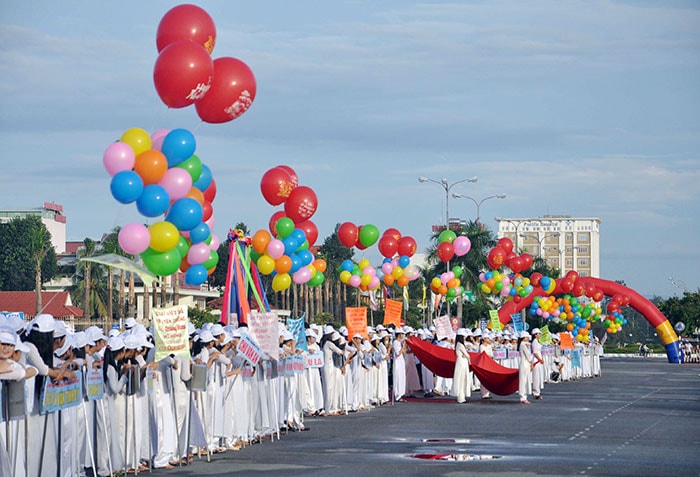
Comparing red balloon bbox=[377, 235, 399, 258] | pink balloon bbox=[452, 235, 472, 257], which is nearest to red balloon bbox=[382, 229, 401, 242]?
red balloon bbox=[377, 235, 399, 258]

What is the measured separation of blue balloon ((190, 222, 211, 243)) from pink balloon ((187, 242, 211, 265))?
0.19 meters

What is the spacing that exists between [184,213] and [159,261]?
0.80 m

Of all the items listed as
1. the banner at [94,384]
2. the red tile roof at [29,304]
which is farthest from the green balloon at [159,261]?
the red tile roof at [29,304]

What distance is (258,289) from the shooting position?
25.9 metres

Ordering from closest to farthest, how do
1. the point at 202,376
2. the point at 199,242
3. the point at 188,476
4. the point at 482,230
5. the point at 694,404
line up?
the point at 188,476, the point at 202,376, the point at 199,242, the point at 694,404, the point at 482,230

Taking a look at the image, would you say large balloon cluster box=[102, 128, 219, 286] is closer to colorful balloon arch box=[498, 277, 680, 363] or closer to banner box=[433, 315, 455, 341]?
banner box=[433, 315, 455, 341]

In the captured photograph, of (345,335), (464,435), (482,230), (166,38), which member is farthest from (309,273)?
(482,230)

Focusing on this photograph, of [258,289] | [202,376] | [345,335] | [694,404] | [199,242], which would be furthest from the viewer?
[694,404]

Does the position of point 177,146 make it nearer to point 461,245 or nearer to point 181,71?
point 181,71

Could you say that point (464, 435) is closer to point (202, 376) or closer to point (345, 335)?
point (202, 376)

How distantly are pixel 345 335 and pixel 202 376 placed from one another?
11138 millimetres

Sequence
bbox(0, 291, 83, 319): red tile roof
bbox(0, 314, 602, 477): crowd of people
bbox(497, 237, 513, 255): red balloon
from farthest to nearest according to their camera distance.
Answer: bbox(0, 291, 83, 319): red tile roof
bbox(497, 237, 513, 255): red balloon
bbox(0, 314, 602, 477): crowd of people

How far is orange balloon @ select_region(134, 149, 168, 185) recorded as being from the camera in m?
17.8

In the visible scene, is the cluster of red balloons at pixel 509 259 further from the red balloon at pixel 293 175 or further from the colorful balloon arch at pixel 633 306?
the red balloon at pixel 293 175
